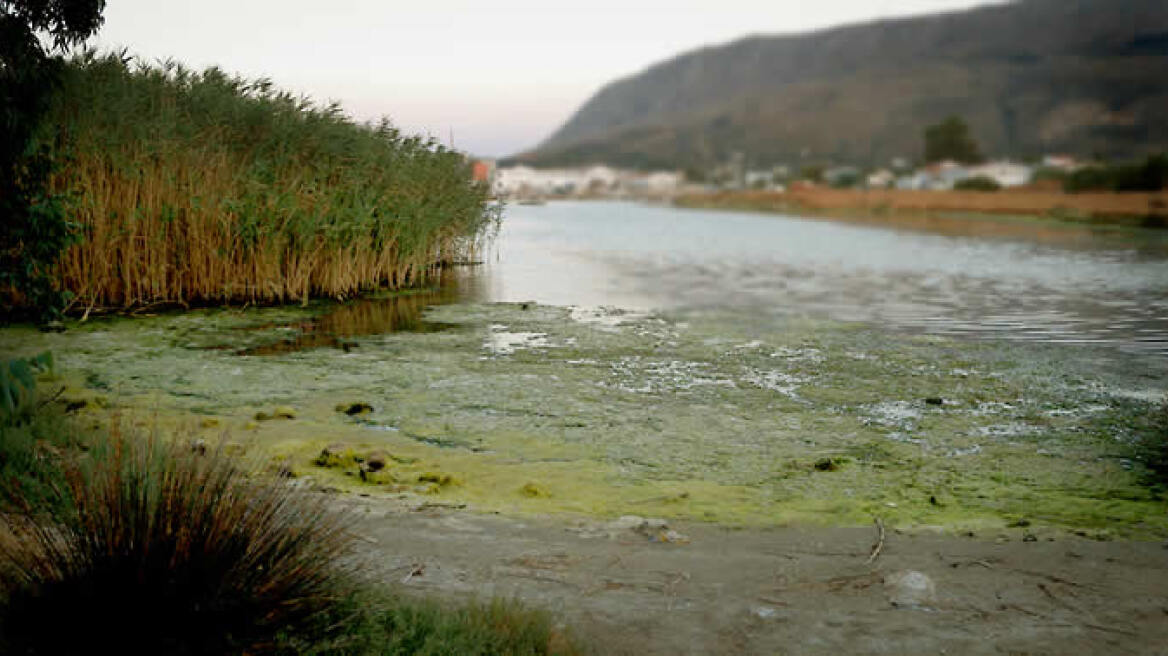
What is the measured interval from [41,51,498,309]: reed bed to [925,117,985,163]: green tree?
103m

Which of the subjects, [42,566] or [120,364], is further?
[120,364]

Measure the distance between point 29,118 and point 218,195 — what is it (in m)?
5.25

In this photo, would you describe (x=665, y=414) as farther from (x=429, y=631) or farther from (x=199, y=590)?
(x=199, y=590)

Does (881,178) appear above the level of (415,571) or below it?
above

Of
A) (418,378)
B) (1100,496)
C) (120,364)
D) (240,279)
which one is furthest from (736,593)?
(240,279)

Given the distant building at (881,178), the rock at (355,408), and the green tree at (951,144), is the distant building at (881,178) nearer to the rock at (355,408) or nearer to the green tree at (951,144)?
the green tree at (951,144)

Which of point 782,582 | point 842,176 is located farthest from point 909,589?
point 842,176

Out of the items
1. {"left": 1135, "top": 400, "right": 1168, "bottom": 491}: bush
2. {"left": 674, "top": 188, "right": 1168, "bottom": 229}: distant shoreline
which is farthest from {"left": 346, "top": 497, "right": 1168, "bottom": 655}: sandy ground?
{"left": 674, "top": 188, "right": 1168, "bottom": 229}: distant shoreline

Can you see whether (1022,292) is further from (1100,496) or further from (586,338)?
(1100,496)

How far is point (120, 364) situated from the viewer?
7.82 m

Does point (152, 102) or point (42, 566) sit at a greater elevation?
point (152, 102)

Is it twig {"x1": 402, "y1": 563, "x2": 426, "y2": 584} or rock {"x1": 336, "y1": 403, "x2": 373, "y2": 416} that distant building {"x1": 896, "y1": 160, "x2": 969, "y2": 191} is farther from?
twig {"x1": 402, "y1": 563, "x2": 426, "y2": 584}

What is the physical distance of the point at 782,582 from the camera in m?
3.58

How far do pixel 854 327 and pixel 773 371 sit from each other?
3242 millimetres
